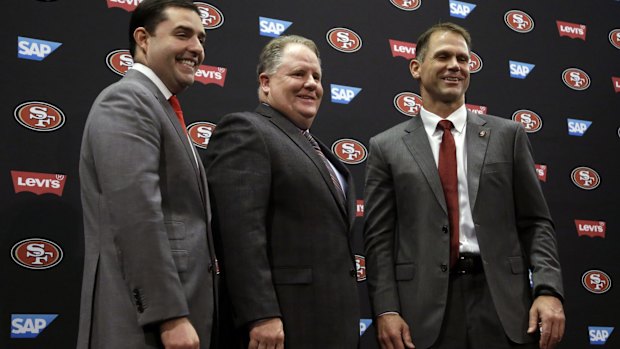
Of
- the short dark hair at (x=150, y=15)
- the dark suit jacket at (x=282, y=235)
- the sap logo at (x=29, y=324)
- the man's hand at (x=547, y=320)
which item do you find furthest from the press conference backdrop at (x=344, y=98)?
the man's hand at (x=547, y=320)

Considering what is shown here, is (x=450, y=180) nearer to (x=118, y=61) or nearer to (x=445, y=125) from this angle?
(x=445, y=125)

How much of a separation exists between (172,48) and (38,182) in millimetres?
1174

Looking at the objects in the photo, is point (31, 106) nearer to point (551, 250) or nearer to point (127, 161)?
point (127, 161)

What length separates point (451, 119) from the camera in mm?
2568

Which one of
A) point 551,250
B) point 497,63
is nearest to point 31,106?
point 551,250

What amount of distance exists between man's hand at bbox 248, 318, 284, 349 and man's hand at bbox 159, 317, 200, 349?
29cm

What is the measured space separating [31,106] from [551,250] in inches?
92.1

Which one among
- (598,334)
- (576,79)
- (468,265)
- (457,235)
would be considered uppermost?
(576,79)

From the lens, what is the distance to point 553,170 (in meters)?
3.97

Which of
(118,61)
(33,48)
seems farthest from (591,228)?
(33,48)

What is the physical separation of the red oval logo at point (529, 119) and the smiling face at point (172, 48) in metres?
2.51

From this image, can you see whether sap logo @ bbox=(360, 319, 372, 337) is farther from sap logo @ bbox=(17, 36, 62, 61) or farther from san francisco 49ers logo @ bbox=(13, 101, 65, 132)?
sap logo @ bbox=(17, 36, 62, 61)

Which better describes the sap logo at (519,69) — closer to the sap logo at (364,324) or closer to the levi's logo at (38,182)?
the sap logo at (364,324)

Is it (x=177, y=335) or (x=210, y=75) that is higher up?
(x=210, y=75)
